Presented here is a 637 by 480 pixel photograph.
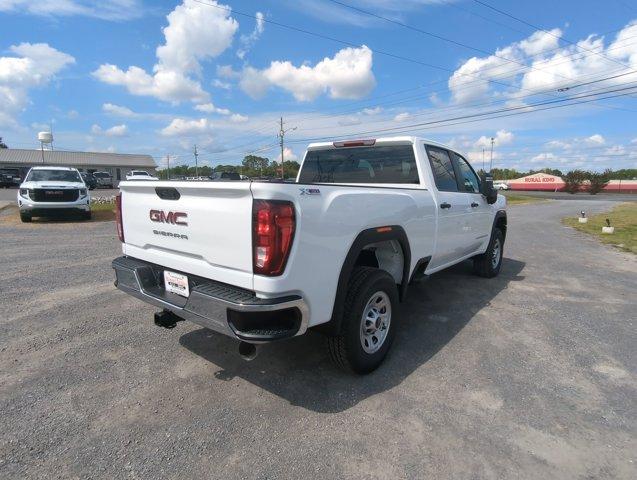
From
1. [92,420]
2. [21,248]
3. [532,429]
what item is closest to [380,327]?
[532,429]

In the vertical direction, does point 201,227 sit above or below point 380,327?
above

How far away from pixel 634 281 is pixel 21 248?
446 inches

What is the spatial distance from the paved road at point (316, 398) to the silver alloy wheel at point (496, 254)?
157cm

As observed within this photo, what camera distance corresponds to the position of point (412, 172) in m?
4.52

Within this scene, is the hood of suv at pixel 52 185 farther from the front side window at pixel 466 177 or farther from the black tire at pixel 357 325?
the black tire at pixel 357 325

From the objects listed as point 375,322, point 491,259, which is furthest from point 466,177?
point 375,322

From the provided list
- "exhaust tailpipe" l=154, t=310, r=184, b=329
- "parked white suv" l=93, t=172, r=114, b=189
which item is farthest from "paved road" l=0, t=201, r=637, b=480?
"parked white suv" l=93, t=172, r=114, b=189

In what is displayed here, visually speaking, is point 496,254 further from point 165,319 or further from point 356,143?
point 165,319

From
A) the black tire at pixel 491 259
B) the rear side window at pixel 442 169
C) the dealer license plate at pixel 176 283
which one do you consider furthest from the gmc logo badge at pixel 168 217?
the black tire at pixel 491 259

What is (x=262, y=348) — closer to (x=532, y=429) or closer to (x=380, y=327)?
(x=380, y=327)

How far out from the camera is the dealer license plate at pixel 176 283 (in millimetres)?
3080

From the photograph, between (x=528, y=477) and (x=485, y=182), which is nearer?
(x=528, y=477)

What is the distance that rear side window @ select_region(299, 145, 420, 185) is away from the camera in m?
4.57

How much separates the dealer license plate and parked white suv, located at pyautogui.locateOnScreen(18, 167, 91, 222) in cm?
1181
